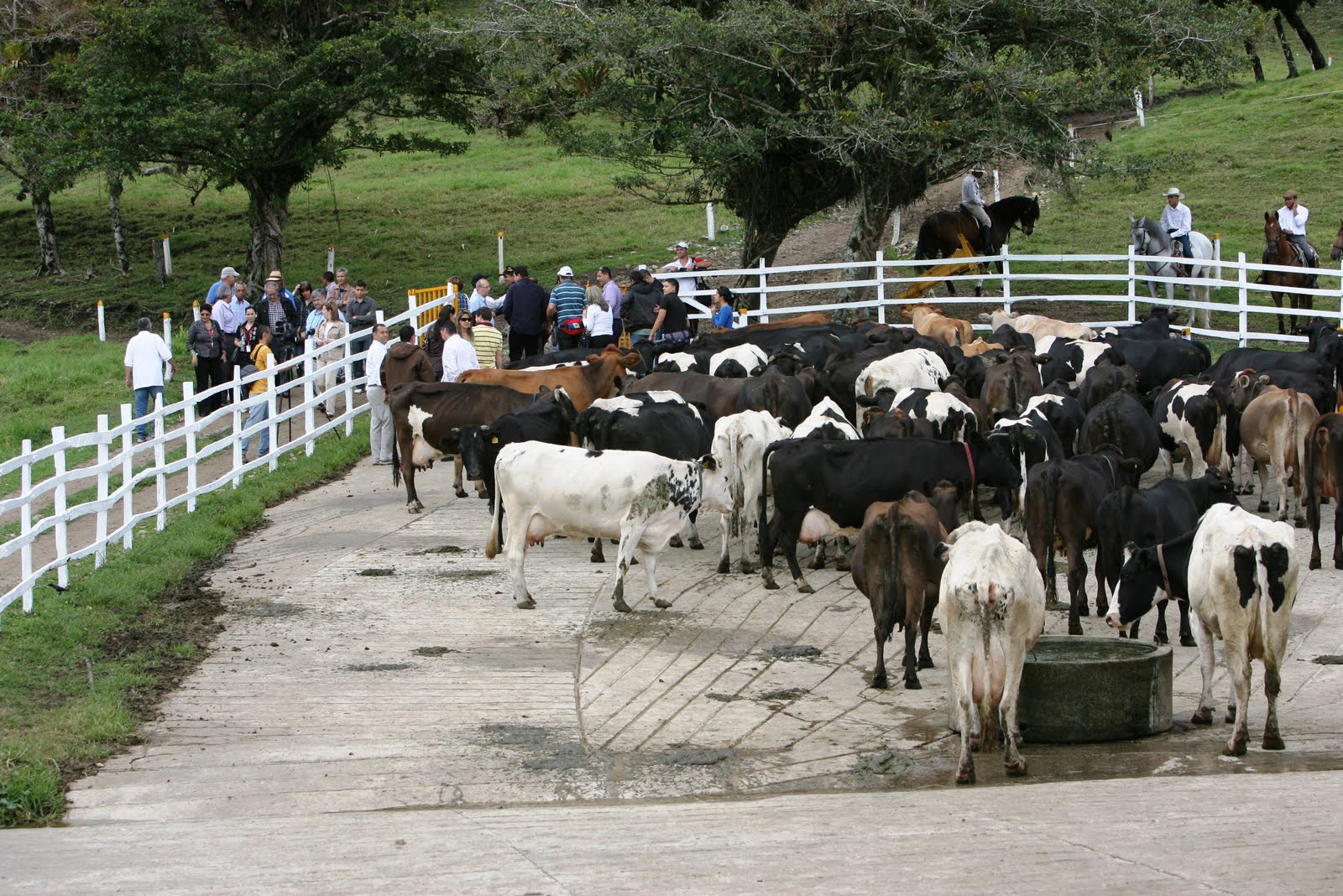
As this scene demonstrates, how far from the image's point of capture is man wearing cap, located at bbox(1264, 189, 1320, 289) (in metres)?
26.7

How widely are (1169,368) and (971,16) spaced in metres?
9.23

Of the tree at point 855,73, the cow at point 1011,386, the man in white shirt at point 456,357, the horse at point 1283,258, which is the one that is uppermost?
the tree at point 855,73

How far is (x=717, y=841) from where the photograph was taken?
7988 millimetres

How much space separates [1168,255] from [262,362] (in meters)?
15.0

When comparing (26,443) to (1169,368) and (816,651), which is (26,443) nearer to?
(816,651)

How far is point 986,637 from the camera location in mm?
9602

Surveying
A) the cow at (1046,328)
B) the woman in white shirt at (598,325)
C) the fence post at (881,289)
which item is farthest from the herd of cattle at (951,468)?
the fence post at (881,289)

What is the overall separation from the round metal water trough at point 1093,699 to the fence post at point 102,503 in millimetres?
8682

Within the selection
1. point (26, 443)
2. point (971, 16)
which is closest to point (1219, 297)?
point (971, 16)

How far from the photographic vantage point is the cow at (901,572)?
1134cm

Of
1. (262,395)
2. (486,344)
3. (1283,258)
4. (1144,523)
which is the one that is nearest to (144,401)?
(262,395)

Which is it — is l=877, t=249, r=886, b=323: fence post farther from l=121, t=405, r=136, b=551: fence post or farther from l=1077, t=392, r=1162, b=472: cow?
l=121, t=405, r=136, b=551: fence post

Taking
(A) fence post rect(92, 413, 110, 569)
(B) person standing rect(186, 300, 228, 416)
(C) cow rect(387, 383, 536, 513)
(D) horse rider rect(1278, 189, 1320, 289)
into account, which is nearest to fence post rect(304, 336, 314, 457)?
(B) person standing rect(186, 300, 228, 416)

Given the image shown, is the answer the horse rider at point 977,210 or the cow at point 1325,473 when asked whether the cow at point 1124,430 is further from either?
the horse rider at point 977,210
